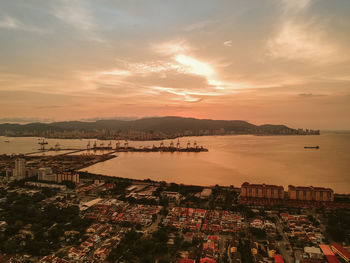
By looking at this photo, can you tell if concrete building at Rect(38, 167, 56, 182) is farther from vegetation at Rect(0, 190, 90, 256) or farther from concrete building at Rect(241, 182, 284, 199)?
concrete building at Rect(241, 182, 284, 199)

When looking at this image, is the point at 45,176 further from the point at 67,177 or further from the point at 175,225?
the point at 175,225

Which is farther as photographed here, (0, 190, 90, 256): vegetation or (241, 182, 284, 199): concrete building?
(241, 182, 284, 199): concrete building

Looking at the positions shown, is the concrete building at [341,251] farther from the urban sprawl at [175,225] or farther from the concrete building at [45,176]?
the concrete building at [45,176]

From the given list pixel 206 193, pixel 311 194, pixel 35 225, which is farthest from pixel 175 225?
pixel 311 194

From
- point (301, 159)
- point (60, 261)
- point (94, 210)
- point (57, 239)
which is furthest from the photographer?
point (301, 159)

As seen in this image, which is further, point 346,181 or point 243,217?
point 346,181

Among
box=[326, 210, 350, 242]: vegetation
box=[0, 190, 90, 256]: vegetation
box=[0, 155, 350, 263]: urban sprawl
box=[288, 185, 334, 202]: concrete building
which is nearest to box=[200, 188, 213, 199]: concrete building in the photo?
box=[0, 155, 350, 263]: urban sprawl

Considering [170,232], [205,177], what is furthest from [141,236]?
[205,177]

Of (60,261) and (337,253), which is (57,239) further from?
(337,253)
